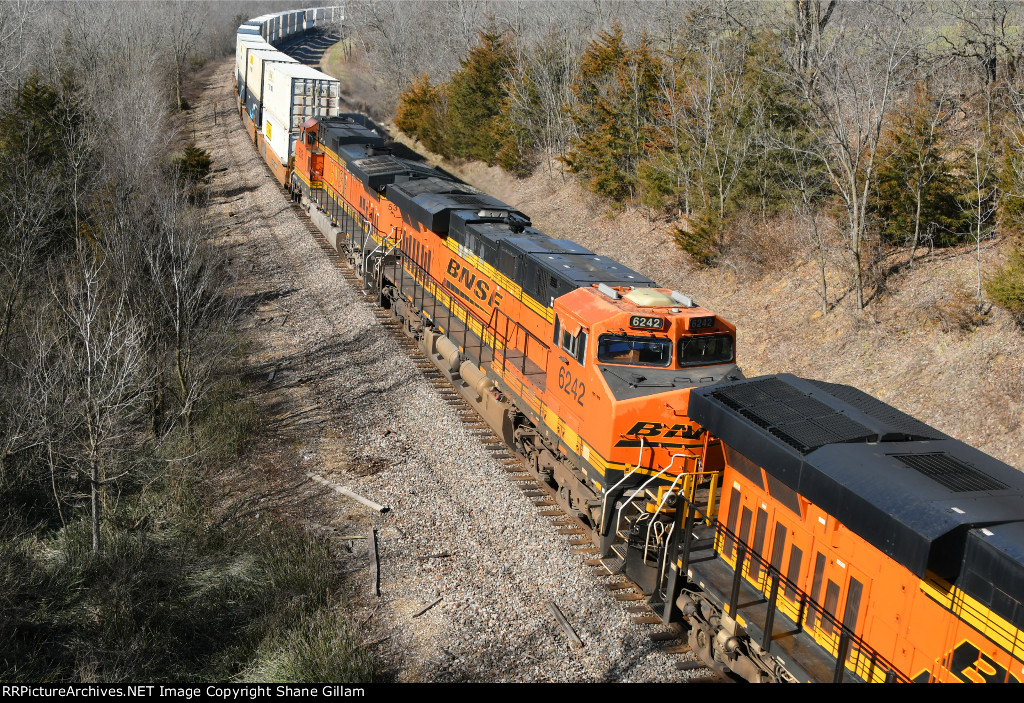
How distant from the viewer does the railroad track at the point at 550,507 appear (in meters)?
10.5

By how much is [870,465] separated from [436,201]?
13.8 m

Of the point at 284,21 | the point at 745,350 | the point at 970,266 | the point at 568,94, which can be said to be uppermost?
the point at 284,21

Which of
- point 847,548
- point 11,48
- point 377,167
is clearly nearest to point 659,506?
point 847,548

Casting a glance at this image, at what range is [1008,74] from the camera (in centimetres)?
2183

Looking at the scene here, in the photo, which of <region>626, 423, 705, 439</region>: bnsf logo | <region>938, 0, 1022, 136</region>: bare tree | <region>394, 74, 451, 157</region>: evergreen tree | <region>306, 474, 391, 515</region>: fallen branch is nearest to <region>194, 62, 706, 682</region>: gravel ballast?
<region>306, 474, 391, 515</region>: fallen branch

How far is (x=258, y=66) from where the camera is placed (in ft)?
137

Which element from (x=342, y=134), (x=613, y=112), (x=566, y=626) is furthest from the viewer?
(x=613, y=112)

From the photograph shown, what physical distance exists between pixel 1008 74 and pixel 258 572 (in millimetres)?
22787

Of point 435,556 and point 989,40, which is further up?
point 989,40

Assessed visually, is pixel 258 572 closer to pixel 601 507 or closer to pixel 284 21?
pixel 601 507

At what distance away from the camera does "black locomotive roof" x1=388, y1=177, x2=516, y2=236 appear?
18.8m

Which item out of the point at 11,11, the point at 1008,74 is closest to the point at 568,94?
the point at 1008,74

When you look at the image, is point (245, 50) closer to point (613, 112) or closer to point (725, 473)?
point (613, 112)

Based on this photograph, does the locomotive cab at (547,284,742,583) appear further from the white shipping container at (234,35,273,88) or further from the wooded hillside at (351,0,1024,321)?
the white shipping container at (234,35,273,88)
